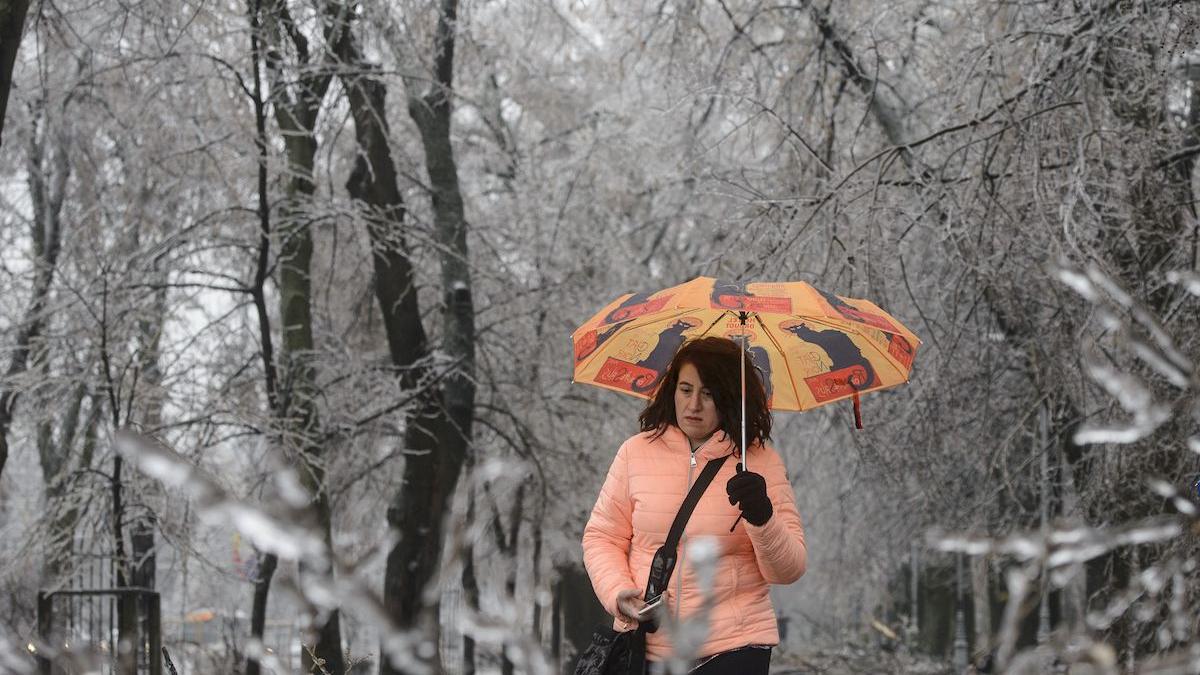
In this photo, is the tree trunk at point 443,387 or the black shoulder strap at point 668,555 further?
the tree trunk at point 443,387

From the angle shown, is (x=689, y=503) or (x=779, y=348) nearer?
(x=689, y=503)

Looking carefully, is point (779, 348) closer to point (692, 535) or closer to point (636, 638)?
point (692, 535)

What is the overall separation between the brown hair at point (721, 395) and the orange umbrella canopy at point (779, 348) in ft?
1.78

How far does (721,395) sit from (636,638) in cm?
77

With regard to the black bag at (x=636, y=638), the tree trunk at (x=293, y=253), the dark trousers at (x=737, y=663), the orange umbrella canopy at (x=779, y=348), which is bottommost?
the dark trousers at (x=737, y=663)

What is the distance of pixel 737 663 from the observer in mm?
3973

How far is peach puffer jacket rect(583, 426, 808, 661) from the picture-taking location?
3.97 m

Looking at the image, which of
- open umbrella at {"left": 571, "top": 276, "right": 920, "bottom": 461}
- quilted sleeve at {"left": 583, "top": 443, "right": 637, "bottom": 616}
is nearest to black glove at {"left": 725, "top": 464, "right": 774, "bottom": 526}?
quilted sleeve at {"left": 583, "top": 443, "right": 637, "bottom": 616}

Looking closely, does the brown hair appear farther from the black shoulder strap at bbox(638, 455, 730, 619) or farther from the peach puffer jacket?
the black shoulder strap at bbox(638, 455, 730, 619)

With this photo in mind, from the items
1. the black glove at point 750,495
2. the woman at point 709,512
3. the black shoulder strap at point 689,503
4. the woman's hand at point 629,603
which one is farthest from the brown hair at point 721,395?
the woman's hand at point 629,603

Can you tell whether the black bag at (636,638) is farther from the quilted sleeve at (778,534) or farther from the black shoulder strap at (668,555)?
the quilted sleeve at (778,534)

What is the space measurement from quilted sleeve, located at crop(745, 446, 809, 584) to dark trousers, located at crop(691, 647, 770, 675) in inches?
8.3

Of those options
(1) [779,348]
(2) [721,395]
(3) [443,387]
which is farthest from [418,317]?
(2) [721,395]

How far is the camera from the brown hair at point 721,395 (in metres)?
4.23
